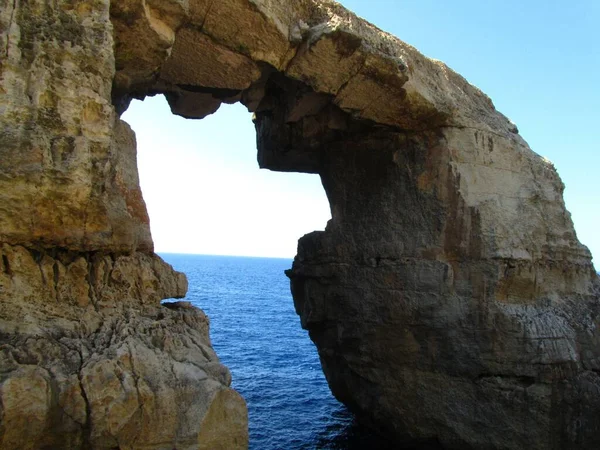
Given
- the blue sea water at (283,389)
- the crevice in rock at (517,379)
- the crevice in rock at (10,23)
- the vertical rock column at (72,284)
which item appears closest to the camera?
the vertical rock column at (72,284)

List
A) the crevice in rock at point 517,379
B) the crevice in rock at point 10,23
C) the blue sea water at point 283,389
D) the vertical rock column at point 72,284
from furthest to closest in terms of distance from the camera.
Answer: the blue sea water at point 283,389 < the crevice in rock at point 517,379 < the crevice in rock at point 10,23 < the vertical rock column at point 72,284

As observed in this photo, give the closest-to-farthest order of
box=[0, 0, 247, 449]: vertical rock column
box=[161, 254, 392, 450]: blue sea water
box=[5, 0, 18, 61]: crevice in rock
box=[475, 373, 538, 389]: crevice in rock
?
box=[0, 0, 247, 449]: vertical rock column → box=[5, 0, 18, 61]: crevice in rock → box=[475, 373, 538, 389]: crevice in rock → box=[161, 254, 392, 450]: blue sea water

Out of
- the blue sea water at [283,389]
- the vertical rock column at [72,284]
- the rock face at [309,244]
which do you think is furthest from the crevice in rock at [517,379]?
the vertical rock column at [72,284]

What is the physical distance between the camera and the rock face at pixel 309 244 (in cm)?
514

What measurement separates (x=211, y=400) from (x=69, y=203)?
8.15ft

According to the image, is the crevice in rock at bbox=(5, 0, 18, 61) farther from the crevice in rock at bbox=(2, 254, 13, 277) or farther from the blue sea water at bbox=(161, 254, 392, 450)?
the blue sea water at bbox=(161, 254, 392, 450)

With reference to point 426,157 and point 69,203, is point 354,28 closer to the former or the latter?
point 426,157

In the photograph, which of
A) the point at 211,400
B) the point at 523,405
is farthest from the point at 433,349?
the point at 211,400

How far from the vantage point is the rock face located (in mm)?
5141

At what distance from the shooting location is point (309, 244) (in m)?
12.2

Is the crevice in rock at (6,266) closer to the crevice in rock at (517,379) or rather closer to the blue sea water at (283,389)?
the blue sea water at (283,389)

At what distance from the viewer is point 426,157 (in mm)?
10227

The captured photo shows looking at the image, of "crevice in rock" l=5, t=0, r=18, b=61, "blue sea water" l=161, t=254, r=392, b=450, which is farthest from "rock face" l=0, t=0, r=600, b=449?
"blue sea water" l=161, t=254, r=392, b=450

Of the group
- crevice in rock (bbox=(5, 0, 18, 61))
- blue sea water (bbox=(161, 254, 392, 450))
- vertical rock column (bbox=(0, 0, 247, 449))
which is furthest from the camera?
blue sea water (bbox=(161, 254, 392, 450))
